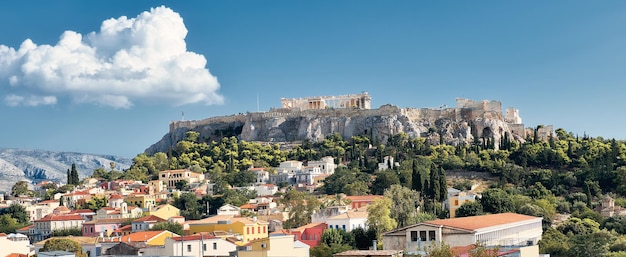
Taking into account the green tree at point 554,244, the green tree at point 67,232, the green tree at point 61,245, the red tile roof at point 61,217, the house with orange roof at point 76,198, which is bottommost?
the green tree at point 554,244

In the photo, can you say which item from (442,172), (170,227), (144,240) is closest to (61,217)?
(170,227)

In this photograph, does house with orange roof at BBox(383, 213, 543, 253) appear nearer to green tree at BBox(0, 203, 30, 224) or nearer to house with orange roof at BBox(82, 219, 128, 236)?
house with orange roof at BBox(82, 219, 128, 236)

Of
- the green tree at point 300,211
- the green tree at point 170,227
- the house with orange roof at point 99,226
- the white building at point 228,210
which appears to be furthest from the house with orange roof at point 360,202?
the house with orange roof at point 99,226

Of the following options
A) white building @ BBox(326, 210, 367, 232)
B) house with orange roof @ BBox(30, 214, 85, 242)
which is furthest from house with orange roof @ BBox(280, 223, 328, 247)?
house with orange roof @ BBox(30, 214, 85, 242)

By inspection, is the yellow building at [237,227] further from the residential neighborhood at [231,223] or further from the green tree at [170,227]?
the green tree at [170,227]

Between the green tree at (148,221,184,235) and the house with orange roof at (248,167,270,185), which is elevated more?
the house with orange roof at (248,167,270,185)

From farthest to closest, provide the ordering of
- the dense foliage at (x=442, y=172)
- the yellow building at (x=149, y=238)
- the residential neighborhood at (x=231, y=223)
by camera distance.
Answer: the dense foliage at (x=442, y=172), the yellow building at (x=149, y=238), the residential neighborhood at (x=231, y=223)

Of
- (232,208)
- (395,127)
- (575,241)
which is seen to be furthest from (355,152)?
(575,241)
